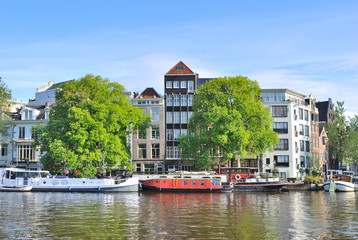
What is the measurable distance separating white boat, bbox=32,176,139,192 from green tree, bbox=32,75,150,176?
193 centimetres

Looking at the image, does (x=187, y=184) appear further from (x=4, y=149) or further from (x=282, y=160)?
(x=4, y=149)

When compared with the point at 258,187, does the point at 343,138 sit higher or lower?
higher

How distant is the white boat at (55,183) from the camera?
218ft

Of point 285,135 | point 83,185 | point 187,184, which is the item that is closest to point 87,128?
point 83,185

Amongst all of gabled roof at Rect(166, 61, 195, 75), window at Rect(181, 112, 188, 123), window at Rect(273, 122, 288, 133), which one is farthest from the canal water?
window at Rect(273, 122, 288, 133)

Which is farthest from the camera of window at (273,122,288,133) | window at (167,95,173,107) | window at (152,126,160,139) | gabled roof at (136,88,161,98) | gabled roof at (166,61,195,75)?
window at (273,122,288,133)

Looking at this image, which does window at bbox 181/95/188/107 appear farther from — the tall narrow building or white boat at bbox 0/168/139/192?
white boat at bbox 0/168/139/192

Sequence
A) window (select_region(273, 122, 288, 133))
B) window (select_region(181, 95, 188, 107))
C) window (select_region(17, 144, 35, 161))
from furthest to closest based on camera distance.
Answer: window (select_region(273, 122, 288, 133)) → window (select_region(17, 144, 35, 161)) → window (select_region(181, 95, 188, 107))

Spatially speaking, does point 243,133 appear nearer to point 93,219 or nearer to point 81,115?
point 81,115

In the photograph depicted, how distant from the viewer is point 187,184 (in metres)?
68.1

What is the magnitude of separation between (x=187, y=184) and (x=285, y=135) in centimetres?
3528

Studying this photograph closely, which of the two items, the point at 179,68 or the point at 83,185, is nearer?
the point at 83,185

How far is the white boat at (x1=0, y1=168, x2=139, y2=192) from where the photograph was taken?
218 feet

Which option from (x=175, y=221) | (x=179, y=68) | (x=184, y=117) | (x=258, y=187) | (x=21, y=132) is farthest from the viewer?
(x=21, y=132)
